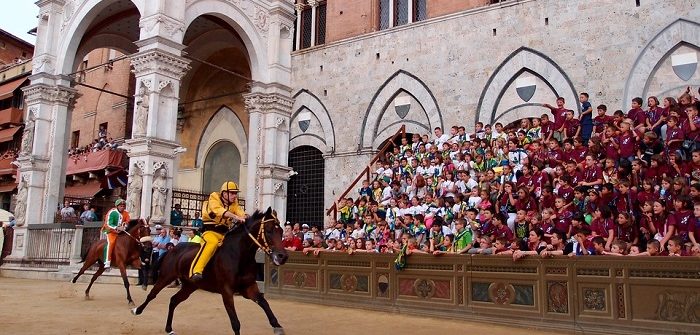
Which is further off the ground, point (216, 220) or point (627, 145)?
point (627, 145)

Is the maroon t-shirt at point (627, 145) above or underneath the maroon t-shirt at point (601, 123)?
underneath

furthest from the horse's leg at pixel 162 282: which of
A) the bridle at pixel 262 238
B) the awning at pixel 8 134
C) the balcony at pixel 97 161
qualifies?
the awning at pixel 8 134

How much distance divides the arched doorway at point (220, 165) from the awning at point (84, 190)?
480cm

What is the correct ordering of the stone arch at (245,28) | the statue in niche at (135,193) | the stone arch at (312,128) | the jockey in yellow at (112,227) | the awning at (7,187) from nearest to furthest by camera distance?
the jockey in yellow at (112,227) < the statue in niche at (135,193) < the stone arch at (245,28) < the stone arch at (312,128) < the awning at (7,187)

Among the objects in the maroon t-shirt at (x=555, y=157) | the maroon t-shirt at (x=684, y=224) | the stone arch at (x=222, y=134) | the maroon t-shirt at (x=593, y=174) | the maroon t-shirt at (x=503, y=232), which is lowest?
the maroon t-shirt at (x=503, y=232)

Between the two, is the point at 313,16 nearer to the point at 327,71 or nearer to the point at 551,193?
the point at 327,71

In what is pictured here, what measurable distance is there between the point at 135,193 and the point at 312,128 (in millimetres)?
8306

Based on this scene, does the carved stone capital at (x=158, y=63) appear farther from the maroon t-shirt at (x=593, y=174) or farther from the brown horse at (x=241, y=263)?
the maroon t-shirt at (x=593, y=174)

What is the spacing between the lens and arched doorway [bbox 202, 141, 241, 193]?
83.5 ft

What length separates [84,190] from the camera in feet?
86.0

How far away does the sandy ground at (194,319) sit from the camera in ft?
25.8

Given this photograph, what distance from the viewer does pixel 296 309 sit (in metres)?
10.4

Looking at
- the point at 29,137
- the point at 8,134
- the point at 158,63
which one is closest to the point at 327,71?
the point at 158,63

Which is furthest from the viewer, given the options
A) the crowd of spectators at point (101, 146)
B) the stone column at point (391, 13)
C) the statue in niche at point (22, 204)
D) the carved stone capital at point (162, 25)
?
the crowd of spectators at point (101, 146)
